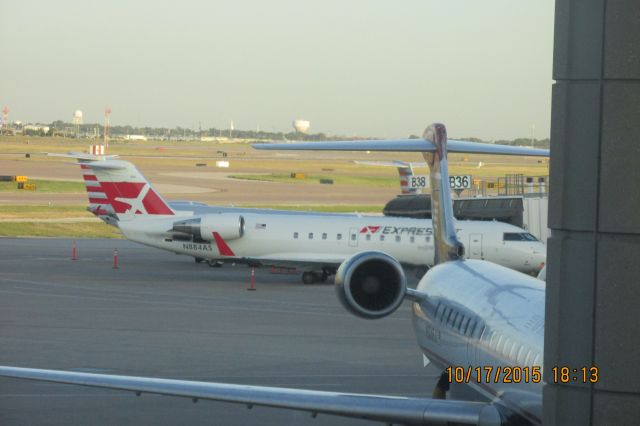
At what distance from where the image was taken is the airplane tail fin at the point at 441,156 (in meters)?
14.5

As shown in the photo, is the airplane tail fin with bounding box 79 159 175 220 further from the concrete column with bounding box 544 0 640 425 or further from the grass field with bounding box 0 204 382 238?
the concrete column with bounding box 544 0 640 425

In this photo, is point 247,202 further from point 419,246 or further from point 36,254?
point 419,246

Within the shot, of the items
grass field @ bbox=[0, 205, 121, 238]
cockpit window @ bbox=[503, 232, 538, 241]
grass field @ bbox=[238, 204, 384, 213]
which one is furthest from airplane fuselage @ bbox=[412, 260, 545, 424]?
grass field @ bbox=[238, 204, 384, 213]

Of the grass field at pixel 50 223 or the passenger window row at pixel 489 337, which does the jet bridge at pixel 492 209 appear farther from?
the passenger window row at pixel 489 337

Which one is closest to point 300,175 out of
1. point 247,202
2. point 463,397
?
point 247,202

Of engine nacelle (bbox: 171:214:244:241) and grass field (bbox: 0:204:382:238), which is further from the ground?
engine nacelle (bbox: 171:214:244:241)

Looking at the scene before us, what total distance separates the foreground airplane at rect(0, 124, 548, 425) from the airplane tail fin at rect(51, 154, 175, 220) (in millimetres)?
19634

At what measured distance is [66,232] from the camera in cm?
4744

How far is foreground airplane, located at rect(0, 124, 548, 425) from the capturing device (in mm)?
8375

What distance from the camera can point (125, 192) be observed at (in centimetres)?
3409

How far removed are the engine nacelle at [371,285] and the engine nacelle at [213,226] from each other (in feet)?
65.0

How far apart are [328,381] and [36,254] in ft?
79.1

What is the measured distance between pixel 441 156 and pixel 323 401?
7442 millimetres

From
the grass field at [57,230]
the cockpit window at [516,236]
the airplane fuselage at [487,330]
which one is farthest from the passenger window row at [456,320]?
the grass field at [57,230]
